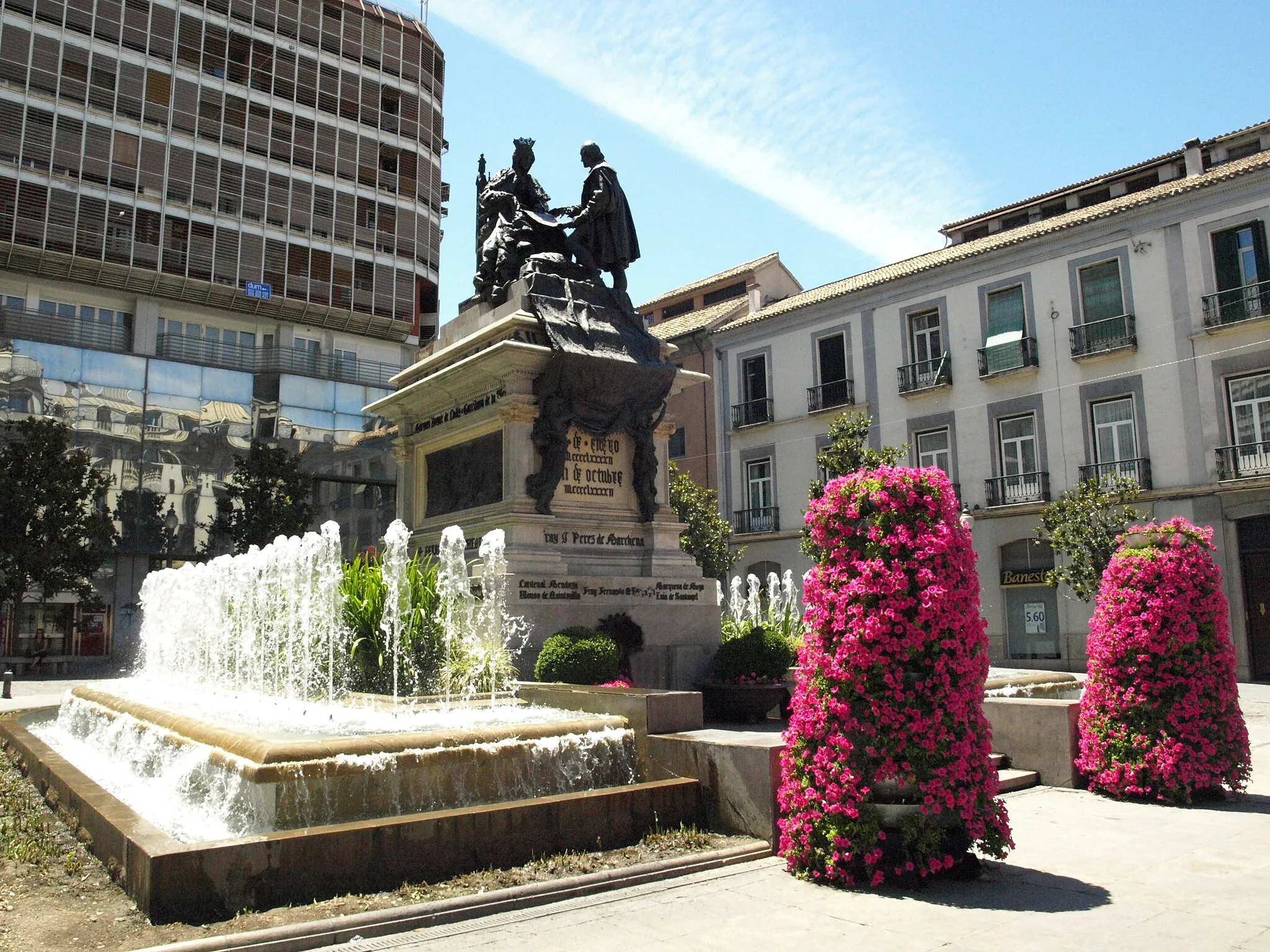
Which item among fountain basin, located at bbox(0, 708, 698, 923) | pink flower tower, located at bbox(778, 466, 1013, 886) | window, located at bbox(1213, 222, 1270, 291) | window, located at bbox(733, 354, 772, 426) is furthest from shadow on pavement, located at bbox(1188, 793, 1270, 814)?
window, located at bbox(733, 354, 772, 426)

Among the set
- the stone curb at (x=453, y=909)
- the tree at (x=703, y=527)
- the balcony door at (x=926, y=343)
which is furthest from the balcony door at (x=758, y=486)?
the stone curb at (x=453, y=909)

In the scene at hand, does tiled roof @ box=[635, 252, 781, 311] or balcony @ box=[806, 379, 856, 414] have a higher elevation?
tiled roof @ box=[635, 252, 781, 311]

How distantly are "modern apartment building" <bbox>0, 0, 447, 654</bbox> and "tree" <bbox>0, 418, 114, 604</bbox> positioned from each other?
333cm

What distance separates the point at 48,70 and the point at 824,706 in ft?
132

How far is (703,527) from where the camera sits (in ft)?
106

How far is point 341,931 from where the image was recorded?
500 cm

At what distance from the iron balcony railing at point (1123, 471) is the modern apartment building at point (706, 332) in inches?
550

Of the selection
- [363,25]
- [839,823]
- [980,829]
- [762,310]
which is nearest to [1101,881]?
[980,829]

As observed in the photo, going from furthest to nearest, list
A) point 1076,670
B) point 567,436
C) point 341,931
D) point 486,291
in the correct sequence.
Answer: point 1076,670
point 486,291
point 567,436
point 341,931

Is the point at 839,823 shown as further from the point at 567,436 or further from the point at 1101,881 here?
the point at 567,436

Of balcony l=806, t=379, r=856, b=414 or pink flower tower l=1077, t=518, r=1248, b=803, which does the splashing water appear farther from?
balcony l=806, t=379, r=856, b=414

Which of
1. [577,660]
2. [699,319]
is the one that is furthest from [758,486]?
[577,660]

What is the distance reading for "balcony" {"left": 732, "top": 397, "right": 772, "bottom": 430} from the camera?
3806 centimetres

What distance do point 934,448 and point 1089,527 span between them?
8.14 m
